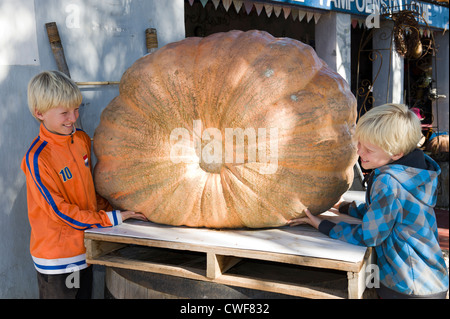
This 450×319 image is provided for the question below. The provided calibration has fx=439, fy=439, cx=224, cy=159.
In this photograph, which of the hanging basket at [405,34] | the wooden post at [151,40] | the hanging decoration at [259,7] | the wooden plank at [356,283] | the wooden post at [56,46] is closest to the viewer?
the wooden plank at [356,283]

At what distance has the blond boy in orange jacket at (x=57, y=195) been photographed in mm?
1911

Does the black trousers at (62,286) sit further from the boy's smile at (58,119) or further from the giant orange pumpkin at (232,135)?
the boy's smile at (58,119)

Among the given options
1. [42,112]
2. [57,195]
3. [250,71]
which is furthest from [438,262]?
[42,112]

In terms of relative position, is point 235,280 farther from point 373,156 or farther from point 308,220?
point 373,156

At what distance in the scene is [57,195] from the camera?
1.91 meters

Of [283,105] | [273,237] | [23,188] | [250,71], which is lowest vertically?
[273,237]

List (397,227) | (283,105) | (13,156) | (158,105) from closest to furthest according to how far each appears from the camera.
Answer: (397,227) → (283,105) → (158,105) → (13,156)

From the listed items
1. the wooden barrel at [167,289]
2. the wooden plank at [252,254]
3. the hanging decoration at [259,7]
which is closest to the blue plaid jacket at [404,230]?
the wooden plank at [252,254]

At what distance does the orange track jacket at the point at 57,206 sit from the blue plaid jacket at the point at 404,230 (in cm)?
110

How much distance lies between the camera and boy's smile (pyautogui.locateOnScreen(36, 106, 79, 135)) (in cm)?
197

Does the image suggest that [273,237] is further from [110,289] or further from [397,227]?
[110,289]

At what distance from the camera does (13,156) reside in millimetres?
2270

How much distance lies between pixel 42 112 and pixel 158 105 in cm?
53

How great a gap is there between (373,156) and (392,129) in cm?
14
